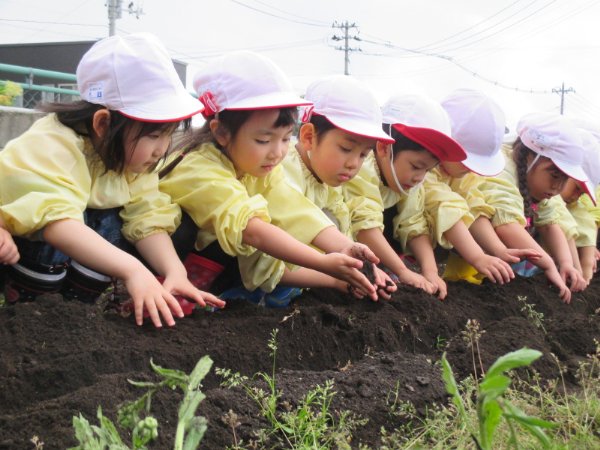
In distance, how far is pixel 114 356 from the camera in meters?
2.36

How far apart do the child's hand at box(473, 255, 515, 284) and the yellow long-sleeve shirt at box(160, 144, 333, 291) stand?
1.32 metres

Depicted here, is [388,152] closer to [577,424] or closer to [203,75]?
[203,75]

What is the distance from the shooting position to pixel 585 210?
6684 millimetres

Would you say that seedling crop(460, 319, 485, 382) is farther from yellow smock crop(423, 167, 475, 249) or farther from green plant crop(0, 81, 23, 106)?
green plant crop(0, 81, 23, 106)

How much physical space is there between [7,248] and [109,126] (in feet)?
2.01

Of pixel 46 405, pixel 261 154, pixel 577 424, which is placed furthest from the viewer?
pixel 261 154

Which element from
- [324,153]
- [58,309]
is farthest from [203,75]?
[58,309]

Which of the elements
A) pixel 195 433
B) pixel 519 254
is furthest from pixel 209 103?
pixel 195 433

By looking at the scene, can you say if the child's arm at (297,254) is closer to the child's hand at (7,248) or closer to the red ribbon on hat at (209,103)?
the red ribbon on hat at (209,103)

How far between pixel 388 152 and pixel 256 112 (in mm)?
1242

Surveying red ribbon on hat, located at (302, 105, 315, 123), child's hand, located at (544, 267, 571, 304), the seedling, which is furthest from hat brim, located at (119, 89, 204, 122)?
child's hand, located at (544, 267, 571, 304)

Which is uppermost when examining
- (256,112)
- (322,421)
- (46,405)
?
(256,112)

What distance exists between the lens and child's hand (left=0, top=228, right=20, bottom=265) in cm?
280

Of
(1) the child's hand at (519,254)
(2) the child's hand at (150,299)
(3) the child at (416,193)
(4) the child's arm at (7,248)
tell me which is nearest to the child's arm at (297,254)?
(2) the child's hand at (150,299)
